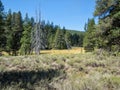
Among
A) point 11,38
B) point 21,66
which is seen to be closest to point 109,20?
point 21,66

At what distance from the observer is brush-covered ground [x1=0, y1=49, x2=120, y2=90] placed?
8.32 metres

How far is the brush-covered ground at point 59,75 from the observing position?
832 cm

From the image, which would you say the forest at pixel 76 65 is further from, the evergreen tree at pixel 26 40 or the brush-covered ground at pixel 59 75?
the evergreen tree at pixel 26 40

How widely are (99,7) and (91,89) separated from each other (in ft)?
51.0

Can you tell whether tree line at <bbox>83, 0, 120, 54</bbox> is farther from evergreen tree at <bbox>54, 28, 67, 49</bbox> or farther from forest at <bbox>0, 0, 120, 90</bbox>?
evergreen tree at <bbox>54, 28, 67, 49</bbox>

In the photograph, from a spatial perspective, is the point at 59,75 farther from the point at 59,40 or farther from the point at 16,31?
the point at 59,40

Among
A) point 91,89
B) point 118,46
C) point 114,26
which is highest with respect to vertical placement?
point 114,26

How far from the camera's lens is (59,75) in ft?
37.0

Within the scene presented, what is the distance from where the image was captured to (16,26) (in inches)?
2389

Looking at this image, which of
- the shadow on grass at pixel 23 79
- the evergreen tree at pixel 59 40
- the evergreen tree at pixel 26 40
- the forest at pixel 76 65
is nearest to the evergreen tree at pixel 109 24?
the forest at pixel 76 65

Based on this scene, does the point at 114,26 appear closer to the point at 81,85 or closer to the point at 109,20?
the point at 109,20

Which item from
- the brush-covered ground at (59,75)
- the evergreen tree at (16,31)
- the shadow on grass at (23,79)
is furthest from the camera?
the evergreen tree at (16,31)

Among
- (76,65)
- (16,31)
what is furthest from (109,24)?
(16,31)

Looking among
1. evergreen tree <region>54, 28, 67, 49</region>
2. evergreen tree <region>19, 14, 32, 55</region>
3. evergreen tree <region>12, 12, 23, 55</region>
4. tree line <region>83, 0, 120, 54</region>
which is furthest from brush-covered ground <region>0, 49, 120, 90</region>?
evergreen tree <region>54, 28, 67, 49</region>
